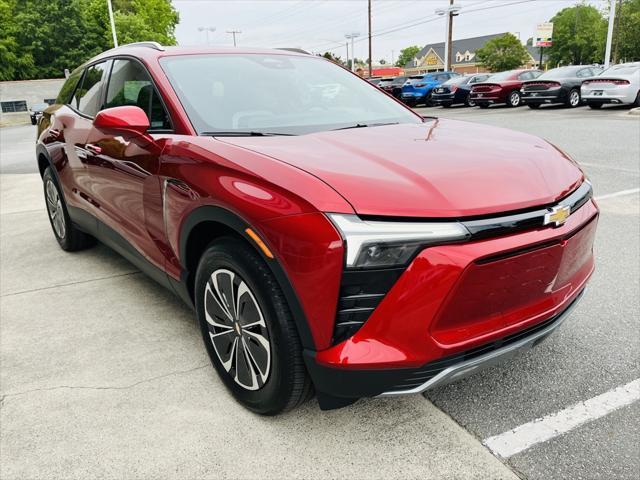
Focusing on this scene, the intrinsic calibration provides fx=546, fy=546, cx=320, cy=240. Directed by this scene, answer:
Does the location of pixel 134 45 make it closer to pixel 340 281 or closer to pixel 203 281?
pixel 203 281

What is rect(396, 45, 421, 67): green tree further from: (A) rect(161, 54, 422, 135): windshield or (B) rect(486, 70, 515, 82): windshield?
(A) rect(161, 54, 422, 135): windshield

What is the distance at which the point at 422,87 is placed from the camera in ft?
87.7

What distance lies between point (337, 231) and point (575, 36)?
293 ft

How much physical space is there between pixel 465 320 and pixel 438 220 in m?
0.38

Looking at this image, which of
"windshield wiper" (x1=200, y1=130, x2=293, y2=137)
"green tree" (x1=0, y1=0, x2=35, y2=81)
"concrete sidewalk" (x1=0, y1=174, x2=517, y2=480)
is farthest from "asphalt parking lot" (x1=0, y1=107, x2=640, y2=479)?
"green tree" (x1=0, y1=0, x2=35, y2=81)

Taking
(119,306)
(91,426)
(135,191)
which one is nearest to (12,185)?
(119,306)

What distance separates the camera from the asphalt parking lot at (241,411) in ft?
7.12

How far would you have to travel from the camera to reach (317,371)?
1970 mm

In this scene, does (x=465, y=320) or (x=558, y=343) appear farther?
(x=558, y=343)

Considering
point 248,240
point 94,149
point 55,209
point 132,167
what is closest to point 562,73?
point 55,209

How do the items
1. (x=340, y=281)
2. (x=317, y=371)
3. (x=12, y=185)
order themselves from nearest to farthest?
(x=340, y=281)
(x=317, y=371)
(x=12, y=185)

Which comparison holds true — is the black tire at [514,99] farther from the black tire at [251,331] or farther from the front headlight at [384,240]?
the front headlight at [384,240]

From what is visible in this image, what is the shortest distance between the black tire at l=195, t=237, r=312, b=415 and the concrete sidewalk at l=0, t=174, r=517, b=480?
0.18m

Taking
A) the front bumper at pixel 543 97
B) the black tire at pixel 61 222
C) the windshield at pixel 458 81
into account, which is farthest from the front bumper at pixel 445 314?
the windshield at pixel 458 81
